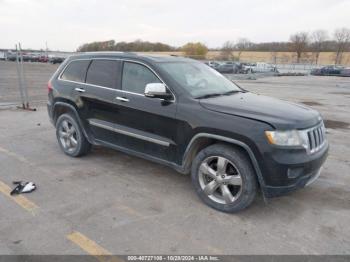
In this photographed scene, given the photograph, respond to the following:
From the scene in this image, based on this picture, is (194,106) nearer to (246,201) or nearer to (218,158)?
(218,158)

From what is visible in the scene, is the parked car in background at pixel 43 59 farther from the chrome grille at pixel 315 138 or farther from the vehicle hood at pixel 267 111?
the chrome grille at pixel 315 138

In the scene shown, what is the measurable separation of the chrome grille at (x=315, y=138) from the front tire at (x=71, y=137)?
3457 millimetres

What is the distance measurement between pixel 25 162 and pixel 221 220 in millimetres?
3475

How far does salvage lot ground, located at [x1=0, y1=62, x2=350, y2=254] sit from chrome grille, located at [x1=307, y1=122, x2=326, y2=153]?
78 centimetres

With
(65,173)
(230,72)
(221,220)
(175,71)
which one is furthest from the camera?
(230,72)

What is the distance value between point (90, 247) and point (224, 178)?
1610 millimetres

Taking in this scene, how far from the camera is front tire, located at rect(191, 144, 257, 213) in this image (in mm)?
3447

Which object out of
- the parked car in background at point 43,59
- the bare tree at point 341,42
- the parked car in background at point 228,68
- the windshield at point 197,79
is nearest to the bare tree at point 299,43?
the bare tree at point 341,42

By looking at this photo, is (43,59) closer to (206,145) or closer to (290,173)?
(206,145)

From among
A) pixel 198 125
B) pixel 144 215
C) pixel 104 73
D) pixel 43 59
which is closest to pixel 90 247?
pixel 144 215

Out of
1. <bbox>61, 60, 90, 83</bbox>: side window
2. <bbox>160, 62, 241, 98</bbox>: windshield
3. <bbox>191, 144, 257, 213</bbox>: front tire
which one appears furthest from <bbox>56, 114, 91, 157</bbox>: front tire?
<bbox>191, 144, 257, 213</bbox>: front tire

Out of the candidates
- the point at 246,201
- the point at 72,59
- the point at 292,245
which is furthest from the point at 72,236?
the point at 72,59

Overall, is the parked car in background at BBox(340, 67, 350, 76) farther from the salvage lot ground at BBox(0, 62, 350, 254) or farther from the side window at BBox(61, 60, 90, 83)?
the side window at BBox(61, 60, 90, 83)

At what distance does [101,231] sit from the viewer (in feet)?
10.6
